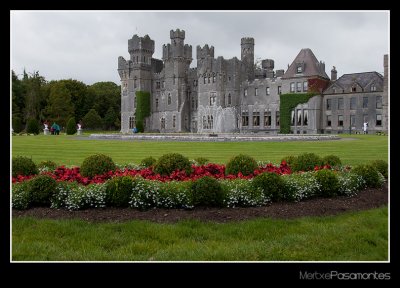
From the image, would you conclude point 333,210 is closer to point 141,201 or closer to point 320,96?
point 141,201

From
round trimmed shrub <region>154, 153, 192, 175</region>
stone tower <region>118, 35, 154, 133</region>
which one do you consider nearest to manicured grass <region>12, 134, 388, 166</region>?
round trimmed shrub <region>154, 153, 192, 175</region>

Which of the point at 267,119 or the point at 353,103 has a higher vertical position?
the point at 353,103

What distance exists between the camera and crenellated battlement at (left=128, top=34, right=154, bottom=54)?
2687 inches

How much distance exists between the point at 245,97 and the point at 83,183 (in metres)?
51.4

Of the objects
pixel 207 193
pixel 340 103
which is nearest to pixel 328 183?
pixel 207 193

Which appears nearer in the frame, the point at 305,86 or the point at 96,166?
the point at 96,166

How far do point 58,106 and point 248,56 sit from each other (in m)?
28.9

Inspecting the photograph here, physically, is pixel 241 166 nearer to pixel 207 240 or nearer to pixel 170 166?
pixel 170 166

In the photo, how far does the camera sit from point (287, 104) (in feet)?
176

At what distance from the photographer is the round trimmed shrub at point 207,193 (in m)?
7.89

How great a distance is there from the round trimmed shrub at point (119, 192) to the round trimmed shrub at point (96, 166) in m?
2.21

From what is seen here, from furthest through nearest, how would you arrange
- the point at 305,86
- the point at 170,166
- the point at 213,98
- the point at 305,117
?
the point at 213,98 < the point at 305,86 < the point at 305,117 < the point at 170,166

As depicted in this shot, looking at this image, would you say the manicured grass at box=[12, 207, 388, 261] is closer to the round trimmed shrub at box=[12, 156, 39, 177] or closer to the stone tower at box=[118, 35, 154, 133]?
the round trimmed shrub at box=[12, 156, 39, 177]
